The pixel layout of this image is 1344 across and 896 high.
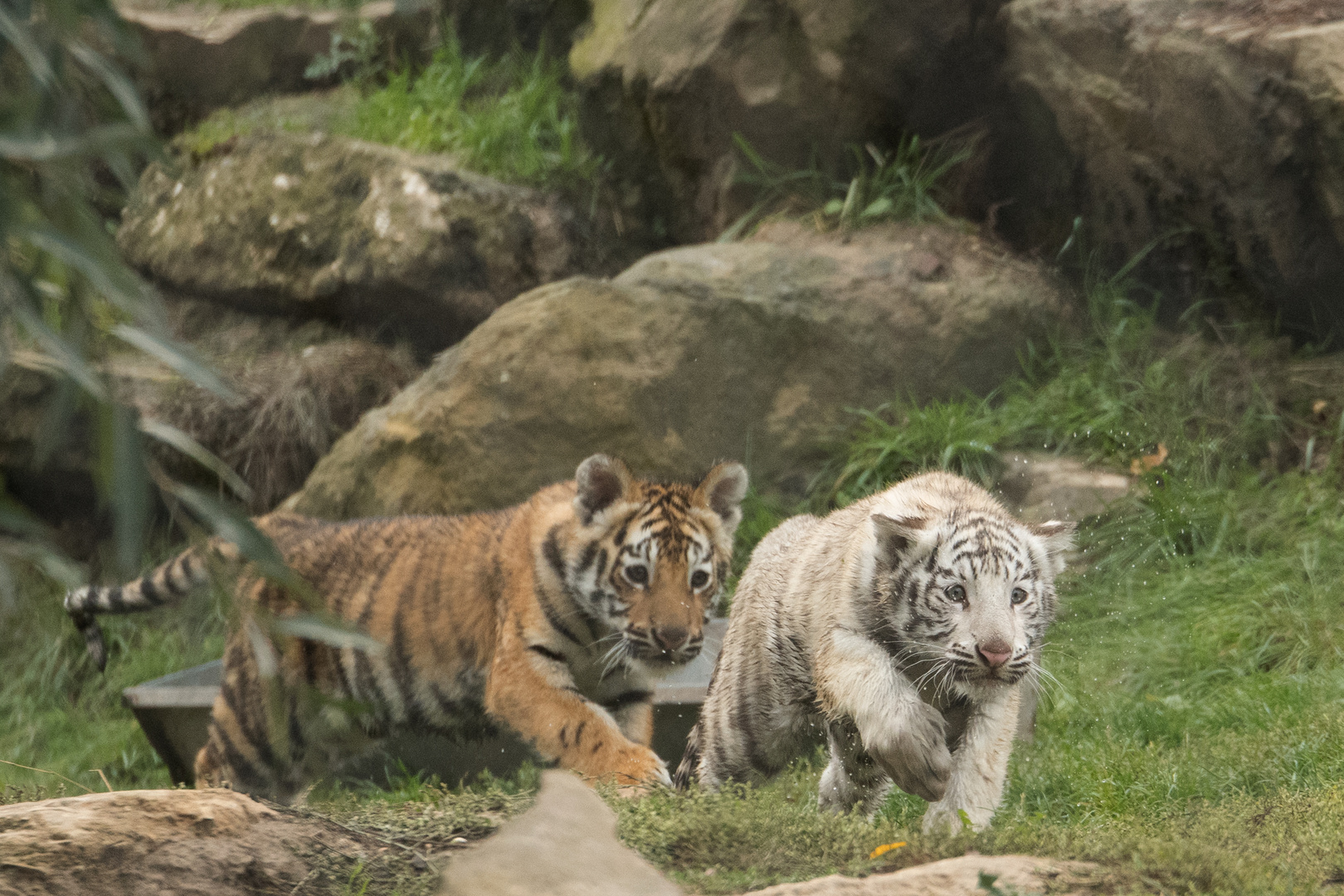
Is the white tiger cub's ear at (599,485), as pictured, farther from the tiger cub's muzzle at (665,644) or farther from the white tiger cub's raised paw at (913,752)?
the white tiger cub's raised paw at (913,752)

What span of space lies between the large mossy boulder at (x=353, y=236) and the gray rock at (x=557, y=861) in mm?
6099

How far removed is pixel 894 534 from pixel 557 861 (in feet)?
4.53

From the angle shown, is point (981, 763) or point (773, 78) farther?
point (773, 78)

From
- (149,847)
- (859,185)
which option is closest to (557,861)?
(149,847)

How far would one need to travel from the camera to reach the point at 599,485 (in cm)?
398

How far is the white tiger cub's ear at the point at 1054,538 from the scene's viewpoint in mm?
3137

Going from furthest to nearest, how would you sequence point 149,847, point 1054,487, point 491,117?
point 491,117
point 1054,487
point 149,847

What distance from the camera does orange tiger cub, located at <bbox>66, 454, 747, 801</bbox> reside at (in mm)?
3826

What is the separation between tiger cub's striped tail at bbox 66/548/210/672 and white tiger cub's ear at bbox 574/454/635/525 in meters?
1.50

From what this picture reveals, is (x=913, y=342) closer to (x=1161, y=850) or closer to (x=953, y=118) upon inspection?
(x=953, y=118)

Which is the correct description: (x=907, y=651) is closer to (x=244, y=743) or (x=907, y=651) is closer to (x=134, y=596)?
(x=244, y=743)

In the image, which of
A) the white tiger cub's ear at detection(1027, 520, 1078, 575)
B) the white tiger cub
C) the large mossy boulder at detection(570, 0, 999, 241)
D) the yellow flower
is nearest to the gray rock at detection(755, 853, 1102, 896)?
the yellow flower

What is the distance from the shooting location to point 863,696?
2902 millimetres

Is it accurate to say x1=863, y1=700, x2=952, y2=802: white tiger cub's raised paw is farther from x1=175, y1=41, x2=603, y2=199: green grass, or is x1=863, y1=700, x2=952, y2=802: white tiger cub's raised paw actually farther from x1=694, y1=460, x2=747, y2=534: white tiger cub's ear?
x1=175, y1=41, x2=603, y2=199: green grass
